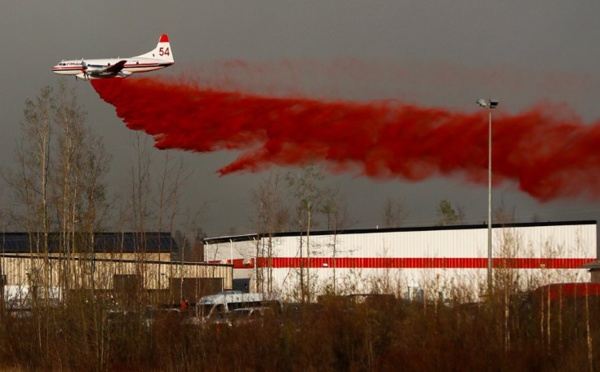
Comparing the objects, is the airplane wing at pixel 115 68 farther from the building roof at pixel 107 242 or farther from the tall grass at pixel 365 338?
the tall grass at pixel 365 338

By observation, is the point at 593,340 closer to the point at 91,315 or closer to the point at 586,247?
the point at 91,315

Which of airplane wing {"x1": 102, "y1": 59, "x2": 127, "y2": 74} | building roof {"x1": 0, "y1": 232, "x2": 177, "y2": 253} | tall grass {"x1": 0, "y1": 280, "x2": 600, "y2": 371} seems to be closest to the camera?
tall grass {"x1": 0, "y1": 280, "x2": 600, "y2": 371}

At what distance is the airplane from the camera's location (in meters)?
69.0

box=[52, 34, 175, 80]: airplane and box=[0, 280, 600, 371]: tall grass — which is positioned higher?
box=[52, 34, 175, 80]: airplane

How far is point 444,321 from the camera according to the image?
2223 cm

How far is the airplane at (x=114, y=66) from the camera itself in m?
69.0

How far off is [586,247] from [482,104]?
22109 mm

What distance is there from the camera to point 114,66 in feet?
227

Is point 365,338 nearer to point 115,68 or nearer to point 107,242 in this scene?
point 107,242

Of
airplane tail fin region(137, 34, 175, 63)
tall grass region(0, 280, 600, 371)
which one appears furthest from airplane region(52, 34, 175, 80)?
tall grass region(0, 280, 600, 371)

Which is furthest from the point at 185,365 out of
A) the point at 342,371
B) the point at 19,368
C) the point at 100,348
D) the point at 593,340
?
the point at 593,340

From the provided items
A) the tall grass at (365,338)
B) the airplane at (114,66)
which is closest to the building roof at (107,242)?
the tall grass at (365,338)

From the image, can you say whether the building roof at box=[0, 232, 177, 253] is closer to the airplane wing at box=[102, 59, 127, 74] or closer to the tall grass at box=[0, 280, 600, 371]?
the tall grass at box=[0, 280, 600, 371]

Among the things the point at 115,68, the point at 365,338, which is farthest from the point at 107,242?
the point at 115,68
